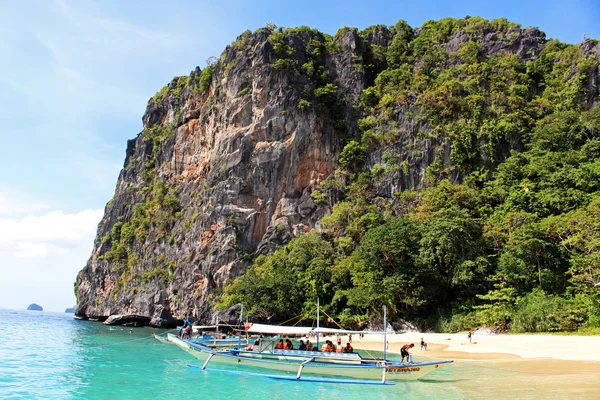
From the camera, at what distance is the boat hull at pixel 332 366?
781 inches

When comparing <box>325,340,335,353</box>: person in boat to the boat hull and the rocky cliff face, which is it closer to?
the boat hull

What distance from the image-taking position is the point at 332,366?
820 inches

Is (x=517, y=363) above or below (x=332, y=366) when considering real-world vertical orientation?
above

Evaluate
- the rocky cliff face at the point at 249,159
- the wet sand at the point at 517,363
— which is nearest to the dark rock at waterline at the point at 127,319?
the rocky cliff face at the point at 249,159

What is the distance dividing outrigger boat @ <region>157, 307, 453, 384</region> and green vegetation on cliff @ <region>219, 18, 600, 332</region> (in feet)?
50.2

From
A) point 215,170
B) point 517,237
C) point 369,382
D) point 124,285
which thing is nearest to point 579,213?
point 517,237

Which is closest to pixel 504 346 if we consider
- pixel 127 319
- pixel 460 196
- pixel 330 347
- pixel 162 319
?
pixel 330 347

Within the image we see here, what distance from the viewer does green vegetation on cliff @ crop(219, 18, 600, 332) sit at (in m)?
34.1

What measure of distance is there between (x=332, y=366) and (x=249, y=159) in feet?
133

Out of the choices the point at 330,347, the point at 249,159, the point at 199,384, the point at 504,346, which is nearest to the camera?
the point at 199,384

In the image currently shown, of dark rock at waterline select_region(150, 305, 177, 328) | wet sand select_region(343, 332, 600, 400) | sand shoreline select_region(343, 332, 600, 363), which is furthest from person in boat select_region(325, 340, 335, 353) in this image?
dark rock at waterline select_region(150, 305, 177, 328)

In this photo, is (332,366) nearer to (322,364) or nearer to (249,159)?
(322,364)

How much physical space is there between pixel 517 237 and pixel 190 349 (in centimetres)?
2620

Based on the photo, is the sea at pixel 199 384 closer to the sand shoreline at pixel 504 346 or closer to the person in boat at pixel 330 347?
the person in boat at pixel 330 347
